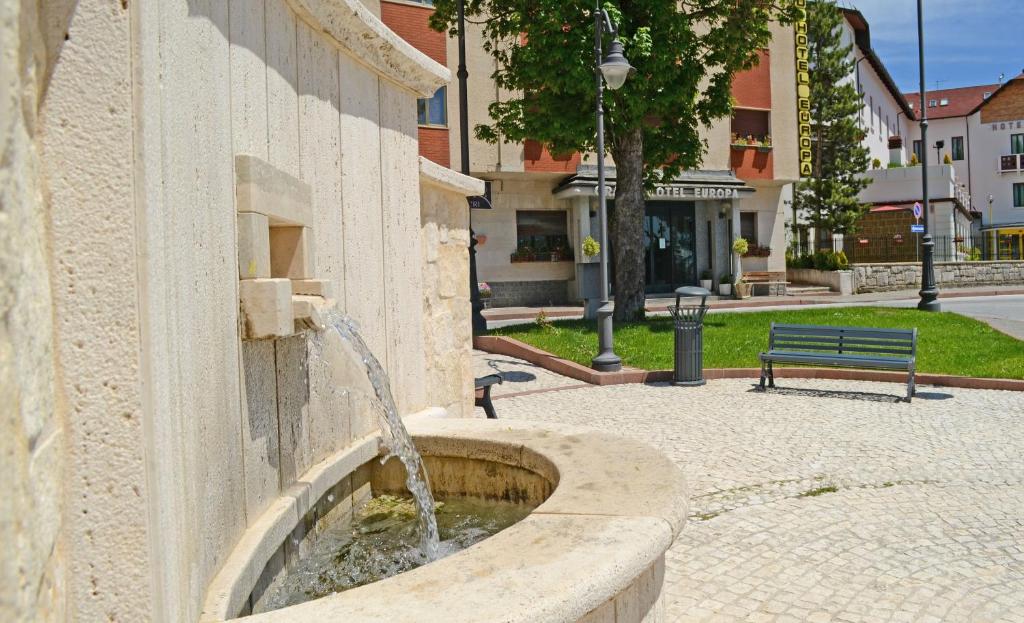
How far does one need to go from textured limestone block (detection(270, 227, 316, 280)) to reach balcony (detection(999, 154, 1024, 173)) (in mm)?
66594

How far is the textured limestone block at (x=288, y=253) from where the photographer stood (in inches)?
129

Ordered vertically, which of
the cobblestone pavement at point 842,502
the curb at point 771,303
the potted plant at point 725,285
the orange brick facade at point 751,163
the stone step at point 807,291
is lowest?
the cobblestone pavement at point 842,502

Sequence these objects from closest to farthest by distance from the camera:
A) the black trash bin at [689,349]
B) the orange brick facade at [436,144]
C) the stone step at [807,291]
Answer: the black trash bin at [689,349], the orange brick facade at [436,144], the stone step at [807,291]

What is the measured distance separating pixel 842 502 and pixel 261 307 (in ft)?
14.2

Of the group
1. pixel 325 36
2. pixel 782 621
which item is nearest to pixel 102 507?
pixel 325 36

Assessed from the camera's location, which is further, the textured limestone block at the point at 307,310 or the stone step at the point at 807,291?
the stone step at the point at 807,291

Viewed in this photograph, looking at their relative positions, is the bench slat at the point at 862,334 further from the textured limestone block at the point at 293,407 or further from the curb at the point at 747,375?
the textured limestone block at the point at 293,407

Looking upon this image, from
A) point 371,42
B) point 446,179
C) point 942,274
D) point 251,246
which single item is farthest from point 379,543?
point 942,274

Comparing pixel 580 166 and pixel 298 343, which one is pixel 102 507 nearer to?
pixel 298 343

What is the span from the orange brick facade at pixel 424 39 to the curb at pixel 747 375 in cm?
1181

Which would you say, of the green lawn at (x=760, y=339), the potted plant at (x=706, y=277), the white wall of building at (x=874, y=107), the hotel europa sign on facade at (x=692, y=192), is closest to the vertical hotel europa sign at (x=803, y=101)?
the hotel europa sign on facade at (x=692, y=192)

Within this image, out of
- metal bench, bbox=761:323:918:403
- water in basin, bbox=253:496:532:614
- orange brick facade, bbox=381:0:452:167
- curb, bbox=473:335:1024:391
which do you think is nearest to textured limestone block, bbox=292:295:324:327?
water in basin, bbox=253:496:532:614

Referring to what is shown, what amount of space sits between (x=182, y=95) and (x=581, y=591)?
5.30 ft

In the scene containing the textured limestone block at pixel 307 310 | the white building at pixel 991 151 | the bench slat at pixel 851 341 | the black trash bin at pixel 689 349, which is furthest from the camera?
the white building at pixel 991 151
